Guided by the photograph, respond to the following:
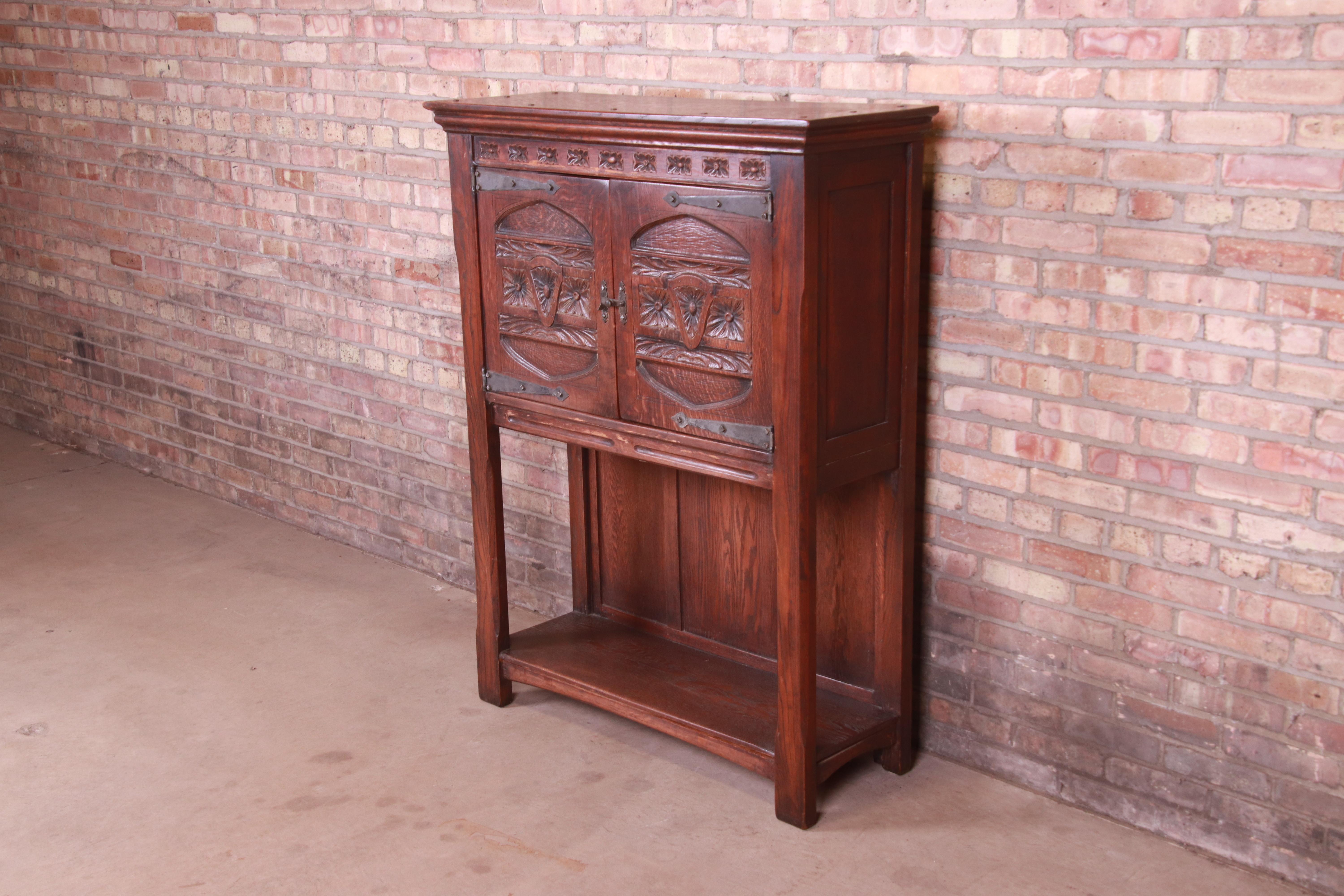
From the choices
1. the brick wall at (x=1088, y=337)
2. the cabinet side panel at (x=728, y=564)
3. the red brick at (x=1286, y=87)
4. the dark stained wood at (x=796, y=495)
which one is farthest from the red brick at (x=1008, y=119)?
the cabinet side panel at (x=728, y=564)

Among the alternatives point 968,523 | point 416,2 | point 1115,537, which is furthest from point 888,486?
point 416,2

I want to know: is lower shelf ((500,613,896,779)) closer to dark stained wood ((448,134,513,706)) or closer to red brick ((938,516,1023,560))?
dark stained wood ((448,134,513,706))

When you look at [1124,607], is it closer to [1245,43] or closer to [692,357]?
[692,357]

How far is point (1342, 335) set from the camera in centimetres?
269

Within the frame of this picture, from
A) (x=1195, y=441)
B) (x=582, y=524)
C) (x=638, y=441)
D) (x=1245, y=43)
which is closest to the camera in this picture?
(x=1245, y=43)

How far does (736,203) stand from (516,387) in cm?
88

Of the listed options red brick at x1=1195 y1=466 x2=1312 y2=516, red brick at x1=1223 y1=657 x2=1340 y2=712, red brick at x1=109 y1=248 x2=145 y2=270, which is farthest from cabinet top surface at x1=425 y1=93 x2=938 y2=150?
red brick at x1=109 y1=248 x2=145 y2=270

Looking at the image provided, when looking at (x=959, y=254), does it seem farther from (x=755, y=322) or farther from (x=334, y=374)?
(x=334, y=374)

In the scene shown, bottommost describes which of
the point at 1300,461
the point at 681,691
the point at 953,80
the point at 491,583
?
the point at 681,691

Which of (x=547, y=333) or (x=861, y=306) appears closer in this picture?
(x=861, y=306)

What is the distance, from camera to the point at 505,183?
3.40 m

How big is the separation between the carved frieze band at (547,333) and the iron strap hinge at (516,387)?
0.37 feet

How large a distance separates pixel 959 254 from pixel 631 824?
1.53 meters

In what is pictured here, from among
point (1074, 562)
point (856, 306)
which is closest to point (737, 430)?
point (856, 306)
